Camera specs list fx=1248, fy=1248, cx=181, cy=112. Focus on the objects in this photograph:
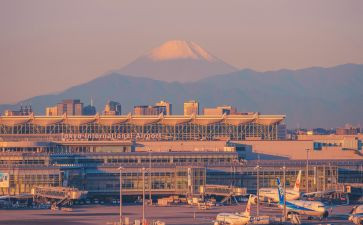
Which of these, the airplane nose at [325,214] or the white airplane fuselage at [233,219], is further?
the airplane nose at [325,214]

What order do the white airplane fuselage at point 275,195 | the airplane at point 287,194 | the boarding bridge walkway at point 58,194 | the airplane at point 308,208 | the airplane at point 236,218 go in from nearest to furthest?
1. the airplane at point 236,218
2. the airplane at point 308,208
3. the boarding bridge walkway at point 58,194
4. the white airplane fuselage at point 275,195
5. the airplane at point 287,194

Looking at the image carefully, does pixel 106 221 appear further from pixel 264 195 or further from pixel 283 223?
pixel 264 195

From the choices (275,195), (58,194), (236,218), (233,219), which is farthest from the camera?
(275,195)

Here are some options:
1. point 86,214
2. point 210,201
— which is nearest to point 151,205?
point 210,201

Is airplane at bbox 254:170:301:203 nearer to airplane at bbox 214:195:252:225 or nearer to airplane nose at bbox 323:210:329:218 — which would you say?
airplane nose at bbox 323:210:329:218

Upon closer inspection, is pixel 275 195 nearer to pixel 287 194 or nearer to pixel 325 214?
pixel 287 194

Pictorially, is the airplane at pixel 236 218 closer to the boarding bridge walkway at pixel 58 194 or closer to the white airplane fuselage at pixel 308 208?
the white airplane fuselage at pixel 308 208

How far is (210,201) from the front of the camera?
199250 millimetres

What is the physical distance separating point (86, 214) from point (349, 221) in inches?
1471

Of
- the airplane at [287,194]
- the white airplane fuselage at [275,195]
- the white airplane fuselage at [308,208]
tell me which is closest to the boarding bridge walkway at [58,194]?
the airplane at [287,194]

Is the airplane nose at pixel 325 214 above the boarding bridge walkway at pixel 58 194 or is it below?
below

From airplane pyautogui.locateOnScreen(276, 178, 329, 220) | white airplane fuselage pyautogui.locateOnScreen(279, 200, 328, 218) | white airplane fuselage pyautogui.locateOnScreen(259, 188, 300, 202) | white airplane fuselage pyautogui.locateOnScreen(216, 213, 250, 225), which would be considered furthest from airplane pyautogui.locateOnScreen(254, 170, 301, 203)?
white airplane fuselage pyautogui.locateOnScreen(216, 213, 250, 225)

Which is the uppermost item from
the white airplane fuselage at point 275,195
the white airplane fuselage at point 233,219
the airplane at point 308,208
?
the white airplane fuselage at point 275,195

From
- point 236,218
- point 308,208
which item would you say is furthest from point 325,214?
point 236,218
